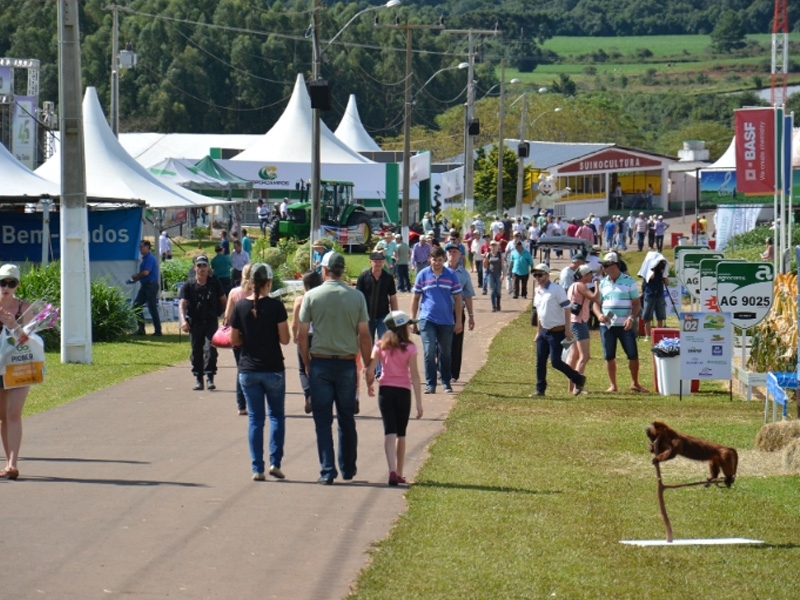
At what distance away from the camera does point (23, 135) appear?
56.2 meters

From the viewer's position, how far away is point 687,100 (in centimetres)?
14238

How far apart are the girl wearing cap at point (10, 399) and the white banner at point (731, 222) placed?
4047 centimetres

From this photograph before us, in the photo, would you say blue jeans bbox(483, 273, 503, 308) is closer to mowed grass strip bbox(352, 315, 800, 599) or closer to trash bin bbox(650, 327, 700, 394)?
trash bin bbox(650, 327, 700, 394)

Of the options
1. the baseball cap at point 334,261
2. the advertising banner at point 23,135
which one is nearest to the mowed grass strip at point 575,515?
the baseball cap at point 334,261

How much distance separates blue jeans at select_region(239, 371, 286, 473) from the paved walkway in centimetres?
22

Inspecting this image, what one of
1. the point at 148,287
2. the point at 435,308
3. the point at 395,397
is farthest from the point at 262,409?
the point at 148,287

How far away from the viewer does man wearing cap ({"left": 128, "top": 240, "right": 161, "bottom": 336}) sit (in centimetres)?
2375

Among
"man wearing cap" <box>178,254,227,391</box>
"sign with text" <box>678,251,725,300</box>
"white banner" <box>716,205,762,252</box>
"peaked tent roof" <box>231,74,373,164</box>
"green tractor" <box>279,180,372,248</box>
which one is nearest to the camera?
"man wearing cap" <box>178,254,227,391</box>

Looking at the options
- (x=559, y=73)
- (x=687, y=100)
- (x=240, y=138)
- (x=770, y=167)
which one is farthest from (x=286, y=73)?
(x=770, y=167)

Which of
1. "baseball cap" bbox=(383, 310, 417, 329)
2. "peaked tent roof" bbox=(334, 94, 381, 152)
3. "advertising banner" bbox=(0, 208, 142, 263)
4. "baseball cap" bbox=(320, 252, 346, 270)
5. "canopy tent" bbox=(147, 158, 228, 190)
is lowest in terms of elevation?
"baseball cap" bbox=(383, 310, 417, 329)

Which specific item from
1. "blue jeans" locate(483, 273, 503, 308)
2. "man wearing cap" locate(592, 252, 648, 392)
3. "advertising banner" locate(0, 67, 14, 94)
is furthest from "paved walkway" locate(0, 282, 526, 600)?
"advertising banner" locate(0, 67, 14, 94)

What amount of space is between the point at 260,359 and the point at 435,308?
5.97 m

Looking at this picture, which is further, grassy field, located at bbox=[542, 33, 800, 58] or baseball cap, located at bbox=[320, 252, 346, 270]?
grassy field, located at bbox=[542, 33, 800, 58]

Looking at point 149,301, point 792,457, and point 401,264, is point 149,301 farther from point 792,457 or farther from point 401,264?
point 792,457
